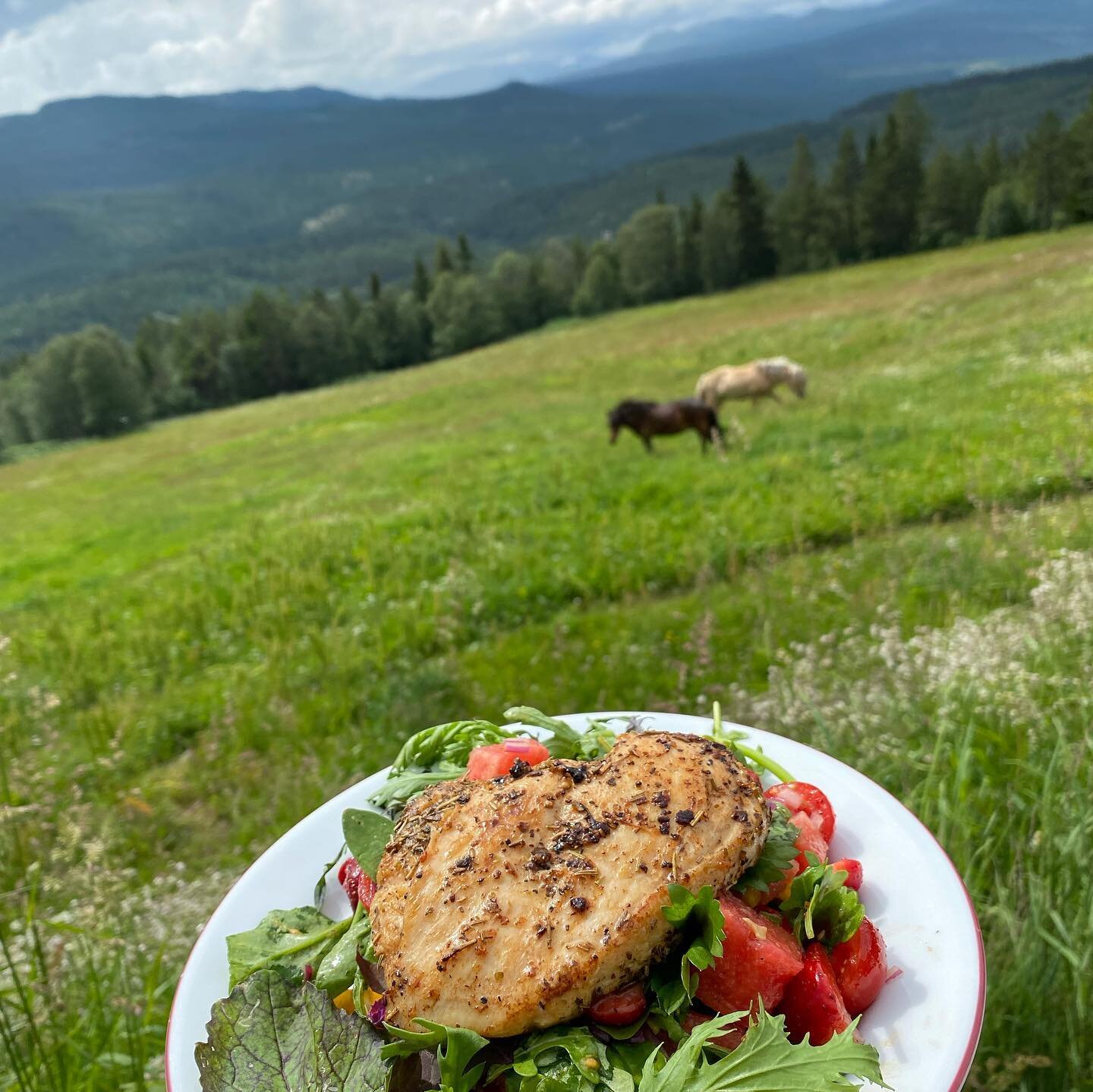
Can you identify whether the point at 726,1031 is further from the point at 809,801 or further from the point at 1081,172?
the point at 1081,172

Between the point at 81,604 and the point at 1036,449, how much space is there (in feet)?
47.4

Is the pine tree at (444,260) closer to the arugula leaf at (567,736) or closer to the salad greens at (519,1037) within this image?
the arugula leaf at (567,736)

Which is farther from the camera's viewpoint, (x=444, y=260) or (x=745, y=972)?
(x=444, y=260)

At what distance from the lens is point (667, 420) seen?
16.4 metres

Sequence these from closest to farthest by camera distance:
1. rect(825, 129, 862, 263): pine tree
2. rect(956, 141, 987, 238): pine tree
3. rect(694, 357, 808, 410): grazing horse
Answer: rect(694, 357, 808, 410): grazing horse
rect(956, 141, 987, 238): pine tree
rect(825, 129, 862, 263): pine tree

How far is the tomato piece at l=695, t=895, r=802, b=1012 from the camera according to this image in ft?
5.90

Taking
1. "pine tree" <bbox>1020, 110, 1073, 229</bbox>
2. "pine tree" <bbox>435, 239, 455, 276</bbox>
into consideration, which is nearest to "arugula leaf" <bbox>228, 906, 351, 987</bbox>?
"pine tree" <bbox>1020, 110, 1073, 229</bbox>

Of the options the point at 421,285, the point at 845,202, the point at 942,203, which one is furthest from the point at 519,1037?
the point at 421,285

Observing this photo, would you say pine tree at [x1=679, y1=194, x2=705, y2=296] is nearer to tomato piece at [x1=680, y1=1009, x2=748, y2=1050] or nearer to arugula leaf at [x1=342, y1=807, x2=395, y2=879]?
arugula leaf at [x1=342, y1=807, x2=395, y2=879]

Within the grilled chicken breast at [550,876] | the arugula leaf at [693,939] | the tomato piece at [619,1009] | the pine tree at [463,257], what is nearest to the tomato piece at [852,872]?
the grilled chicken breast at [550,876]

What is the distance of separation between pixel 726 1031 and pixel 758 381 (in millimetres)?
19117

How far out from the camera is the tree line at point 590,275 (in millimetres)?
59781

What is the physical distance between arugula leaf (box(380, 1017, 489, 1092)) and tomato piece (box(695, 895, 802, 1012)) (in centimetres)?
50

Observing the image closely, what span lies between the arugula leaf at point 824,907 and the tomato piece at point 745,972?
0.33 ft
